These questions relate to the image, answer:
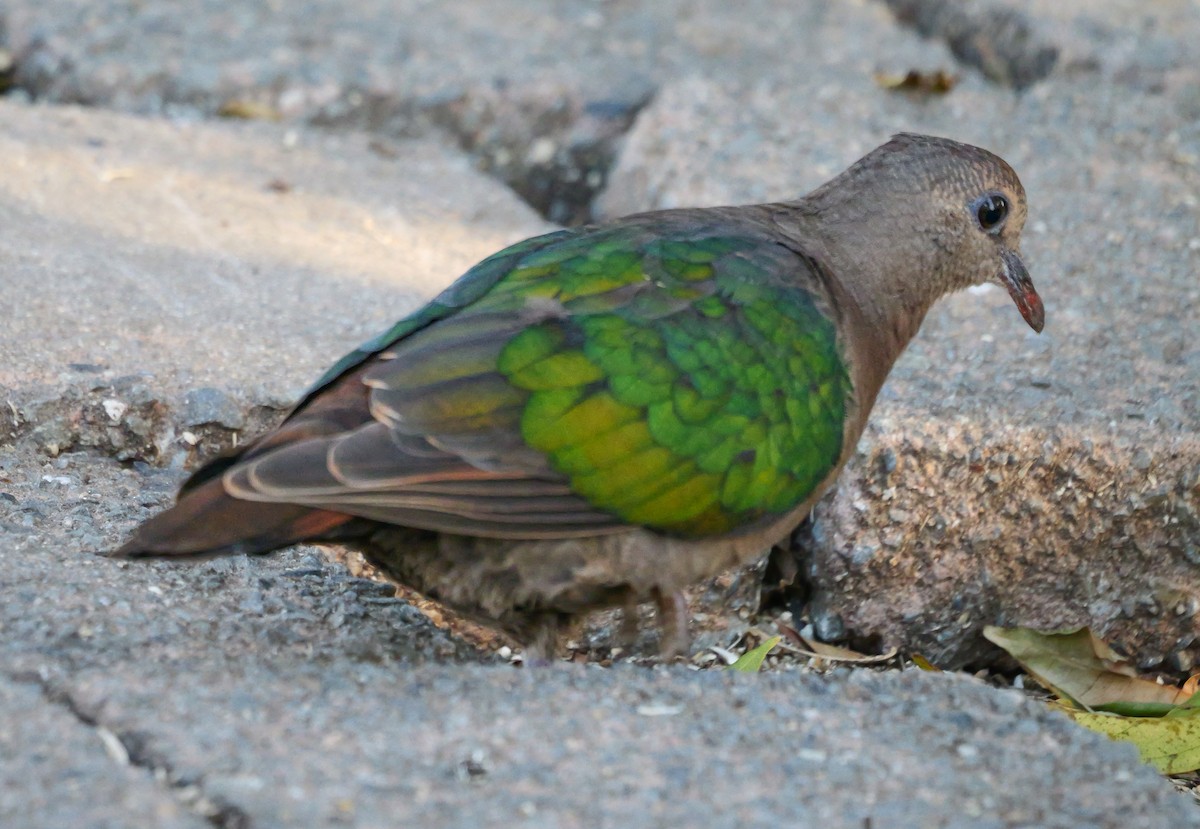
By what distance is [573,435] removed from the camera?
2.72 metres

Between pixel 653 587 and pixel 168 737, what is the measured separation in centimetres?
98

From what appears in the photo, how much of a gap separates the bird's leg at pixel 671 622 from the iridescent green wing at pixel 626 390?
167 mm

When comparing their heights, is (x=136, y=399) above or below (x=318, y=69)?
below

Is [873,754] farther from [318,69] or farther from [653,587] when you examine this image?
[318,69]

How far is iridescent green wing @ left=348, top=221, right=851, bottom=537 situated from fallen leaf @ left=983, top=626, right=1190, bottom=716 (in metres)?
0.77

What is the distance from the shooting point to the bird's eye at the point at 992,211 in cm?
351

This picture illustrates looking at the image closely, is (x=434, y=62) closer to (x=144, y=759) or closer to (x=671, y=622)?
(x=671, y=622)

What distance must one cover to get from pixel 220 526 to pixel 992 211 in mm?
1944

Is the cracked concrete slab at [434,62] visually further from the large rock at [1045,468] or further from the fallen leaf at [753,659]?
the fallen leaf at [753,659]

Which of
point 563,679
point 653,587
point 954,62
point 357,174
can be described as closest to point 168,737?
point 563,679

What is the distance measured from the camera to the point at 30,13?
586 cm

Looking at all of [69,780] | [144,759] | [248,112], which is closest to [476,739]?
[144,759]

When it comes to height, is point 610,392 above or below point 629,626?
above

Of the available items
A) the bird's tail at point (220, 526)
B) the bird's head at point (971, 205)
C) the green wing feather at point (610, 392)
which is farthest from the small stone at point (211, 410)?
the bird's head at point (971, 205)
